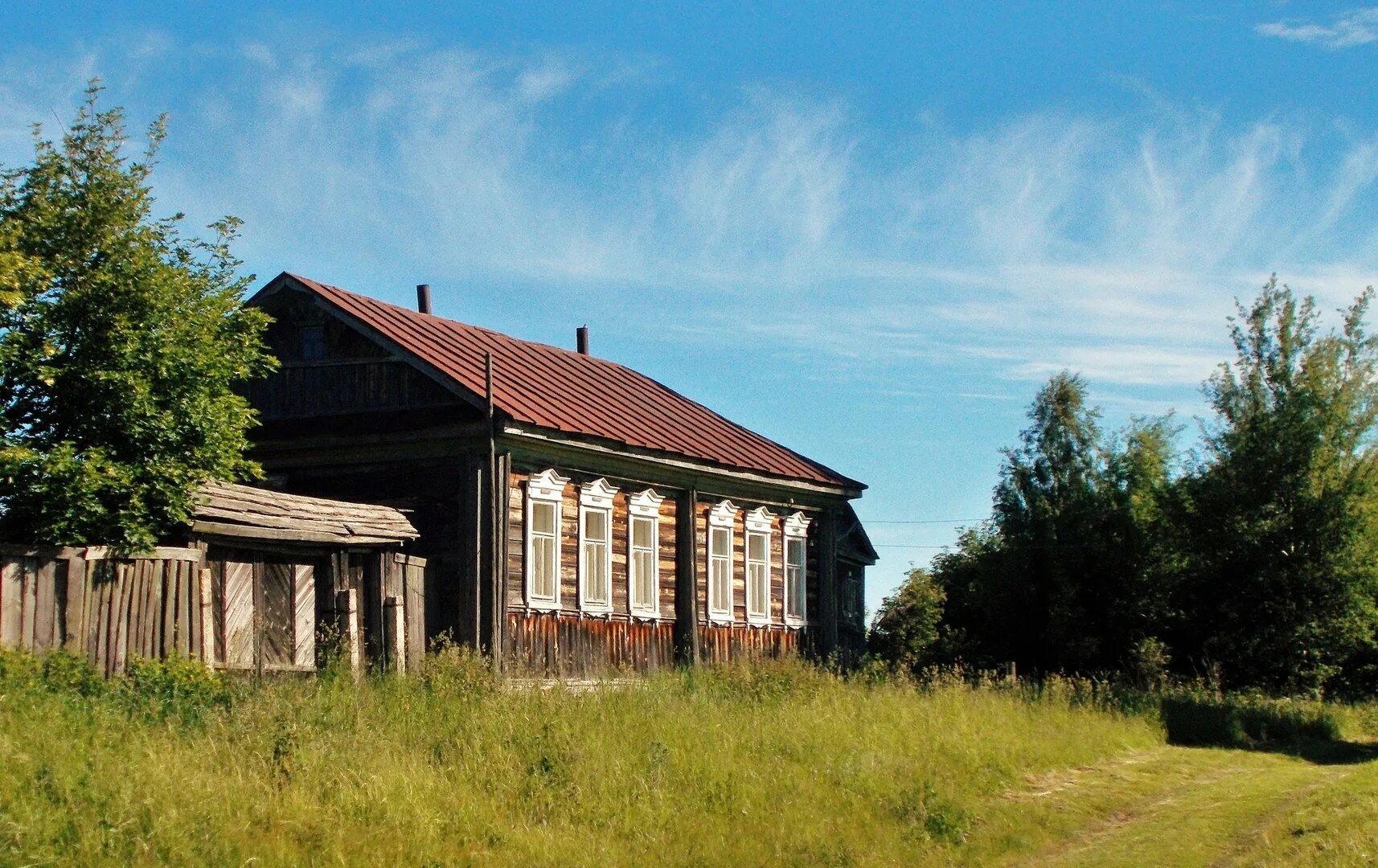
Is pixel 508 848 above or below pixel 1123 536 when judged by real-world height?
below

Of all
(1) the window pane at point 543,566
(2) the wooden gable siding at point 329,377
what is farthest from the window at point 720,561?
(2) the wooden gable siding at point 329,377

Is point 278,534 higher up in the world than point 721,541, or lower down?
higher up

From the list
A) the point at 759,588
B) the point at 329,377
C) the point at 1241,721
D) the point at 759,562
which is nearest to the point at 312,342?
the point at 329,377

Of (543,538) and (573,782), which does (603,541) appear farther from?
(573,782)

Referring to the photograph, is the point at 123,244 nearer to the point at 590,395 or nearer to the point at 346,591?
the point at 346,591

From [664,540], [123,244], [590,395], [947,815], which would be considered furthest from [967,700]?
[123,244]

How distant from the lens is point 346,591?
17109mm

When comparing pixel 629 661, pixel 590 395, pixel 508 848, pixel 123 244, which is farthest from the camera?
pixel 590 395

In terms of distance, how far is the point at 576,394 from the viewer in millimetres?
24562

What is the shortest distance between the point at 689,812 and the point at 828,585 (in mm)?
16201

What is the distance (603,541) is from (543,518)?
63.0 inches

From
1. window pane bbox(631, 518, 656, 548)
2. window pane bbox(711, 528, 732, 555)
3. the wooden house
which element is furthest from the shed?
window pane bbox(711, 528, 732, 555)

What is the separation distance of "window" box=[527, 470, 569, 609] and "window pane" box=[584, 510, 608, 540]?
2.89 ft

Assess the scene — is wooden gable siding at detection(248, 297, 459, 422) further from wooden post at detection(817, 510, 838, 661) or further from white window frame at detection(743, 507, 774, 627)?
wooden post at detection(817, 510, 838, 661)
